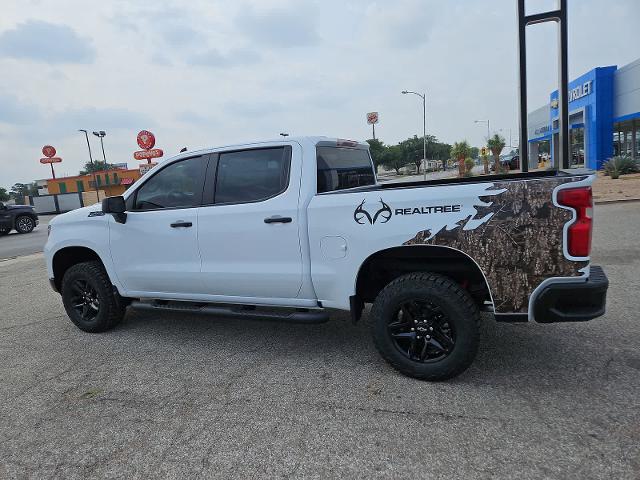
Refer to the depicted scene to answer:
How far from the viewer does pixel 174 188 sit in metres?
4.60

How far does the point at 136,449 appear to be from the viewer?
294 cm

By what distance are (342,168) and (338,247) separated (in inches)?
40.5

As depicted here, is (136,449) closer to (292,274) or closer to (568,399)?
(292,274)

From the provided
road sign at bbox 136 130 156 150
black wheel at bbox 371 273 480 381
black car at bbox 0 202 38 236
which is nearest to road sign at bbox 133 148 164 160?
road sign at bbox 136 130 156 150

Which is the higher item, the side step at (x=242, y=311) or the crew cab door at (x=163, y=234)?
the crew cab door at (x=163, y=234)

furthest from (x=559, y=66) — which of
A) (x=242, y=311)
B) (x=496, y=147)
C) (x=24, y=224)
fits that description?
(x=496, y=147)

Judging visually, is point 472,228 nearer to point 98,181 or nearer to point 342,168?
point 342,168

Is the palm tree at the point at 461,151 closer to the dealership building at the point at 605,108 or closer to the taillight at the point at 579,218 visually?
the dealership building at the point at 605,108

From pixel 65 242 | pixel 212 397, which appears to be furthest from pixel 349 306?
pixel 65 242

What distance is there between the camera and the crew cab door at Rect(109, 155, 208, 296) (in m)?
4.43

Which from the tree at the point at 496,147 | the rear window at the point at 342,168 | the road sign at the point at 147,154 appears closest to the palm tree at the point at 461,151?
the tree at the point at 496,147

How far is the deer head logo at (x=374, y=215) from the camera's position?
3.50 metres

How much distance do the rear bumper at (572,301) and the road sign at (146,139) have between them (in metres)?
31.1

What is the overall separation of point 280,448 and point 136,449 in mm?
896
